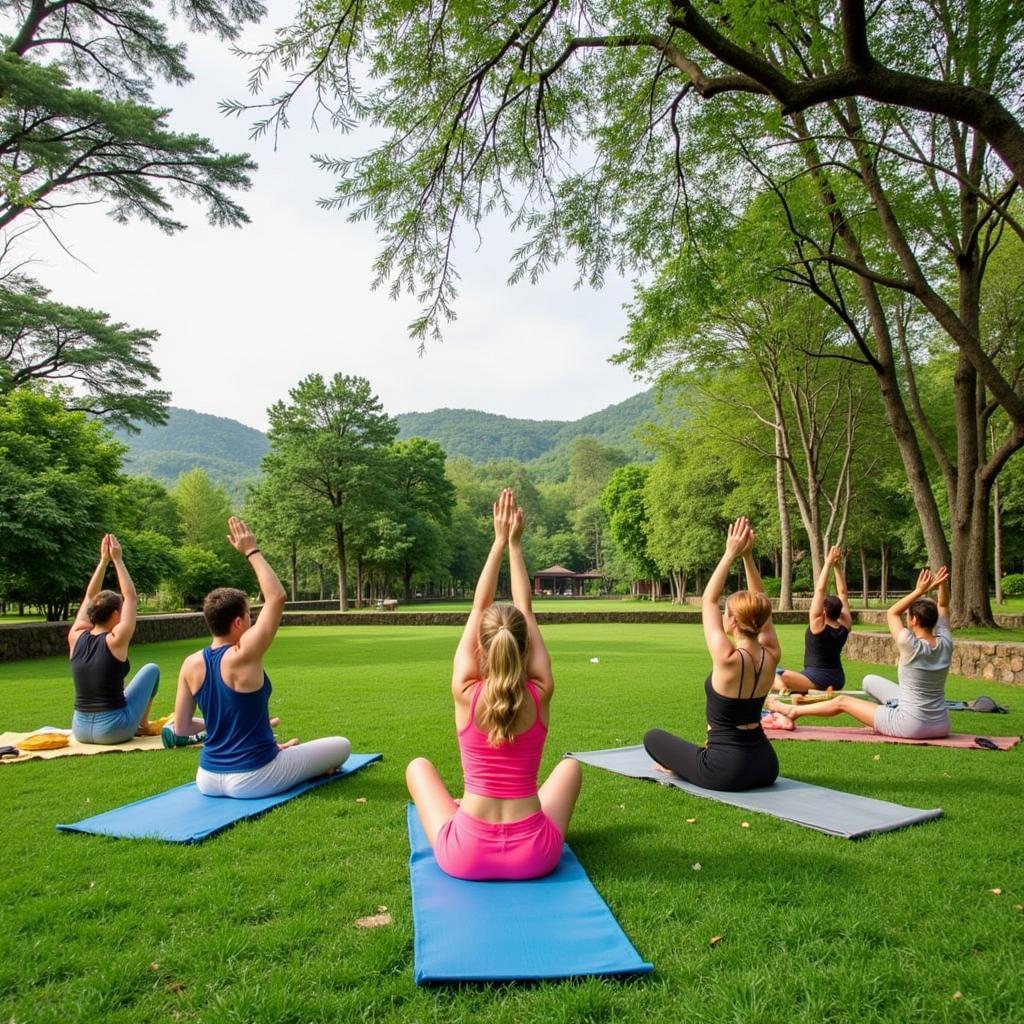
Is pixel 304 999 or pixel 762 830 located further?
pixel 762 830

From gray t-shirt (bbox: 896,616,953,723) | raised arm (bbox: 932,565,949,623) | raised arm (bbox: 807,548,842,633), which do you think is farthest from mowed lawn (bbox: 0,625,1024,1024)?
raised arm (bbox: 807,548,842,633)

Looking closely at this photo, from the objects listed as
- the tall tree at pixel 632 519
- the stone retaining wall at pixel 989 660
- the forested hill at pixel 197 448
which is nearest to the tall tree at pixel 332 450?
the tall tree at pixel 632 519

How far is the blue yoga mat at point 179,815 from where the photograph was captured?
3.82m

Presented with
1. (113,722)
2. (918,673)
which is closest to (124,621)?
(113,722)

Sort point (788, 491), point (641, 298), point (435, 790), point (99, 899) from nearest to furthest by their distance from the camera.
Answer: point (99, 899), point (435, 790), point (641, 298), point (788, 491)

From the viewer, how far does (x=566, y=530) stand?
330 ft

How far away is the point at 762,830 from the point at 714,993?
5.66ft

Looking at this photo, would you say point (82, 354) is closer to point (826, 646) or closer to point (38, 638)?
point (38, 638)

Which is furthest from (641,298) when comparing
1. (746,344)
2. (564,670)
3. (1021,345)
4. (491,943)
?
(746,344)

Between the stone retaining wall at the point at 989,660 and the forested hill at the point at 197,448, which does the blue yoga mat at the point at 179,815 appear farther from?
the forested hill at the point at 197,448

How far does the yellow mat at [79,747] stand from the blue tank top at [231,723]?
76.9 inches

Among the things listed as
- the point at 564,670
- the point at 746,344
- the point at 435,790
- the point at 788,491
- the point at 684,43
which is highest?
the point at 746,344

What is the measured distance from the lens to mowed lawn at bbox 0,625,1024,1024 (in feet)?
7.47

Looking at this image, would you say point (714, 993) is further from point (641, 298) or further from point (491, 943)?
point (641, 298)
